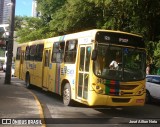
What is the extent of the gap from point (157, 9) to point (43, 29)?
69.3 ft

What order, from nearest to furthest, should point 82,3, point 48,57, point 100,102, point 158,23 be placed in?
point 100,102 → point 48,57 → point 158,23 → point 82,3

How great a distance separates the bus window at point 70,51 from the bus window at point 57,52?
599 mm

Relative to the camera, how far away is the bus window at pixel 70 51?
1346cm

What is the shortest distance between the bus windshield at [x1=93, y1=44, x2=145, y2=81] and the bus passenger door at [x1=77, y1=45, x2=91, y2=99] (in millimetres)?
518

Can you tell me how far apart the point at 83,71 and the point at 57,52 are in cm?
361

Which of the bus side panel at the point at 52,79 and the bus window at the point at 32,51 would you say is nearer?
the bus side panel at the point at 52,79

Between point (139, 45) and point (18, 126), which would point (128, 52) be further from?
point (18, 126)

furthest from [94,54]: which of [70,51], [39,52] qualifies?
[39,52]

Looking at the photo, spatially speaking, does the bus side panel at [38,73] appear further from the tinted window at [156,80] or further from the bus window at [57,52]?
the tinted window at [156,80]

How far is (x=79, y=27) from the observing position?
2997cm

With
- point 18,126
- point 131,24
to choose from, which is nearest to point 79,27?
point 131,24

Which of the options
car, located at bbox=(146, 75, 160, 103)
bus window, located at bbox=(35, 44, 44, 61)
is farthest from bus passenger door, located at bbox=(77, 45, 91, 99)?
bus window, located at bbox=(35, 44, 44, 61)

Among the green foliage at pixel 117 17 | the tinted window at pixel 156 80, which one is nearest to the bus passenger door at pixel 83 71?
the tinted window at pixel 156 80

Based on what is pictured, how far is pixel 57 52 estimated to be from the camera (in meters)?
15.7
